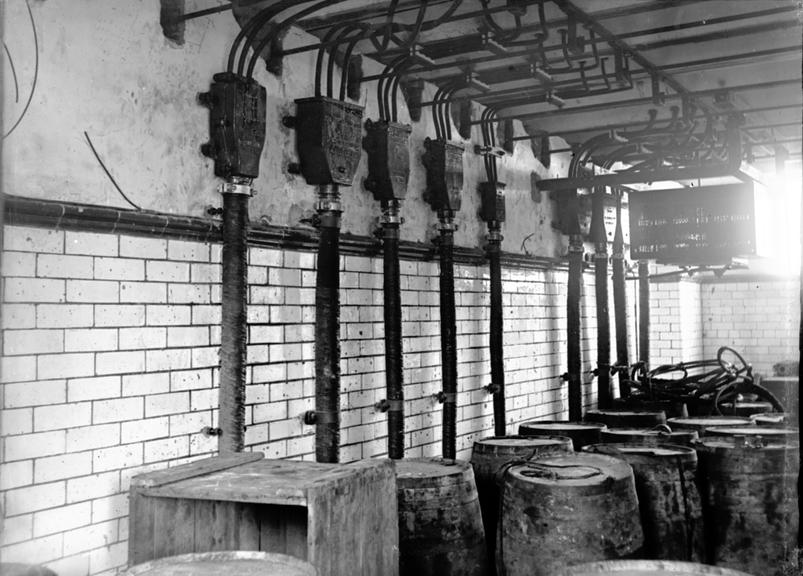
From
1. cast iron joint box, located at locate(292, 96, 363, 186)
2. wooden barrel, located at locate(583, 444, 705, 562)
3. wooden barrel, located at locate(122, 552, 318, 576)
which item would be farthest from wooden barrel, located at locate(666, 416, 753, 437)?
wooden barrel, located at locate(122, 552, 318, 576)

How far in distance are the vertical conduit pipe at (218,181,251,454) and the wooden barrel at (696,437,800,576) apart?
2.38 metres

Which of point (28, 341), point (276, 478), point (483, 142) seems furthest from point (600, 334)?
point (28, 341)

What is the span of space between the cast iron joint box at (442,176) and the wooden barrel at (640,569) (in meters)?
3.24

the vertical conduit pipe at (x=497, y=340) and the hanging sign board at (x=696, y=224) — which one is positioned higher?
the hanging sign board at (x=696, y=224)

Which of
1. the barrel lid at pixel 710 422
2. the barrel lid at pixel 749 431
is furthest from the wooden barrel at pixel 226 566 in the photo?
the barrel lid at pixel 710 422

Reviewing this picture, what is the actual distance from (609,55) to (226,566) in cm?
402

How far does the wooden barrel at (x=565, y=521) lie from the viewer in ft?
11.0

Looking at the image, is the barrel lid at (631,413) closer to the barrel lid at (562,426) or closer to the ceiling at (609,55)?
the barrel lid at (562,426)

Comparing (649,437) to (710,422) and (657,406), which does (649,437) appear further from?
(657,406)

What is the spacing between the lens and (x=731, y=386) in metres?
6.79

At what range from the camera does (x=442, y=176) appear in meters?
5.47

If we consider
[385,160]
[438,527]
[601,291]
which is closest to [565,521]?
[438,527]

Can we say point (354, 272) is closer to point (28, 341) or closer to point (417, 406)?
point (417, 406)

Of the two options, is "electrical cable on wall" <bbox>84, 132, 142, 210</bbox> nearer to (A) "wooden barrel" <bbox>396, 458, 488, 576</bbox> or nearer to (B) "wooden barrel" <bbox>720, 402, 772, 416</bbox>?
(A) "wooden barrel" <bbox>396, 458, 488, 576</bbox>
